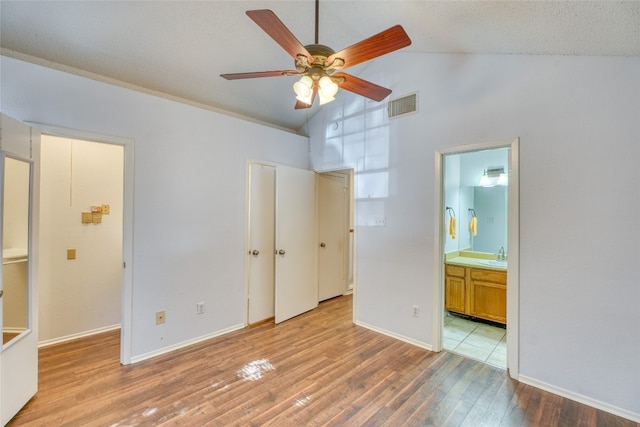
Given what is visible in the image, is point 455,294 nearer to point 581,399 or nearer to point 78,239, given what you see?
point 581,399

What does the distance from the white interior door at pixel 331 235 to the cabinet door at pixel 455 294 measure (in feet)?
5.53

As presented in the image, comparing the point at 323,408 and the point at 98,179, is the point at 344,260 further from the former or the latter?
the point at 98,179

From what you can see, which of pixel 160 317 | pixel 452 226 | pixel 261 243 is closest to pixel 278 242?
pixel 261 243

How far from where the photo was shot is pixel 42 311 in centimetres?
293

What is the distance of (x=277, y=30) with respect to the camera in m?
1.40

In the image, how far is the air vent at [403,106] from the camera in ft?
10.0

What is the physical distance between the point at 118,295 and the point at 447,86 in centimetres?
437

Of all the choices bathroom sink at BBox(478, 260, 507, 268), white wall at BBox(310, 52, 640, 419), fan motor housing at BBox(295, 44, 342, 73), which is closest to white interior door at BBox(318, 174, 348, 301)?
white wall at BBox(310, 52, 640, 419)

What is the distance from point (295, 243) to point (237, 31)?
97.2 inches

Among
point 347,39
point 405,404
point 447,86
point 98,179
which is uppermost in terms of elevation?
point 347,39

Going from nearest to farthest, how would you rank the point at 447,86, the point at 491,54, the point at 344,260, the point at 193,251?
the point at 491,54, the point at 447,86, the point at 193,251, the point at 344,260

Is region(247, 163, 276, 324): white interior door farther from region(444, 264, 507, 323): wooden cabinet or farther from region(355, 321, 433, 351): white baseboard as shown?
region(444, 264, 507, 323): wooden cabinet

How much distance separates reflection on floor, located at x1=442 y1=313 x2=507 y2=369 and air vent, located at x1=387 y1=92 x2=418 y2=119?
250cm

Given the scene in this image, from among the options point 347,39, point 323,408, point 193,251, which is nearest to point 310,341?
point 323,408
